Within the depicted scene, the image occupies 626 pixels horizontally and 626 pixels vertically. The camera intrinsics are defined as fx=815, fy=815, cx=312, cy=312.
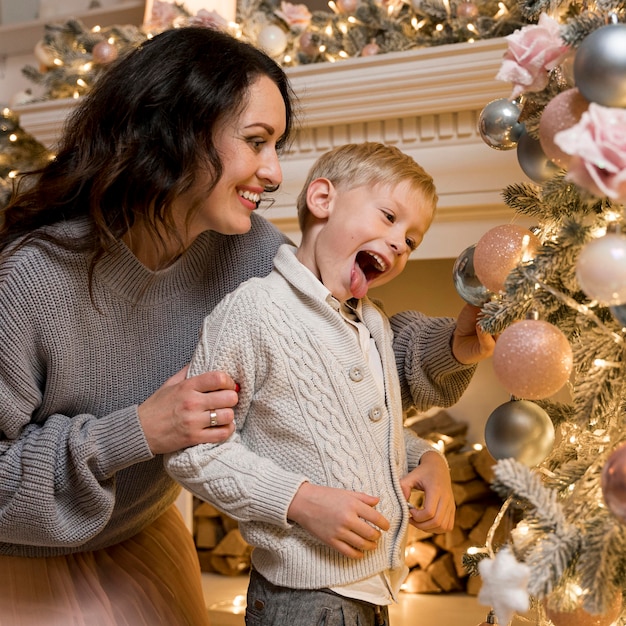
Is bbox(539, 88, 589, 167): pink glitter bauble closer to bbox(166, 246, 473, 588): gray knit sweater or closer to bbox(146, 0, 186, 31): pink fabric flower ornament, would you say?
bbox(166, 246, 473, 588): gray knit sweater

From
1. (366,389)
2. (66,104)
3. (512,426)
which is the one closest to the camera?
(512,426)

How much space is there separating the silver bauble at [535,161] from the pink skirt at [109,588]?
3.11ft

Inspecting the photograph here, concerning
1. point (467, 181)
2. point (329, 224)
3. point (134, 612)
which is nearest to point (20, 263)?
point (329, 224)

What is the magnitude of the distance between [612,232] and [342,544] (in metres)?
0.52

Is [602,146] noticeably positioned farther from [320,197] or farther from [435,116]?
[435,116]

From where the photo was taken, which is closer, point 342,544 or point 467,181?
point 342,544

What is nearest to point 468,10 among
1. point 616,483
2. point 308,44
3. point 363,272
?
point 308,44

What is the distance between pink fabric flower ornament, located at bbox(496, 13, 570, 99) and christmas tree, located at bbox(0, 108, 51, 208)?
1.81 metres

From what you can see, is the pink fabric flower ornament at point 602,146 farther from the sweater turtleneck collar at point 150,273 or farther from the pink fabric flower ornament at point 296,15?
the pink fabric flower ornament at point 296,15

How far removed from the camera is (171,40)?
1.33m

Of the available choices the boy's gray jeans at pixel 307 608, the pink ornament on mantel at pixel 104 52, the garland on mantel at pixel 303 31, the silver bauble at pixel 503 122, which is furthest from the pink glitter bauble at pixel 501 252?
the pink ornament on mantel at pixel 104 52

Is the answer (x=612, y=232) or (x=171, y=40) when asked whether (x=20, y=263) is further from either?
(x=612, y=232)

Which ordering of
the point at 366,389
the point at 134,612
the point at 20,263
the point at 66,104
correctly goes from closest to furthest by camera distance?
the point at 366,389 < the point at 20,263 < the point at 134,612 < the point at 66,104

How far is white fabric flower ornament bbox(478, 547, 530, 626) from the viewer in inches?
30.1
